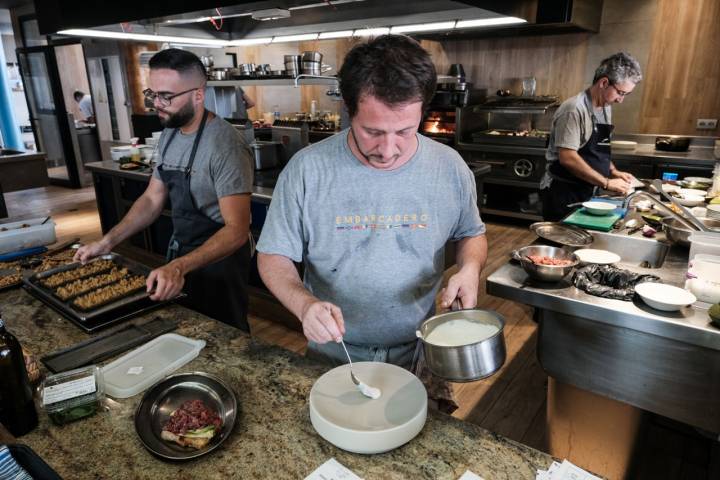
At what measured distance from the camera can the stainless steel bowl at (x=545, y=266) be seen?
1805 millimetres

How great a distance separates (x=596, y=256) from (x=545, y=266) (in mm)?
396

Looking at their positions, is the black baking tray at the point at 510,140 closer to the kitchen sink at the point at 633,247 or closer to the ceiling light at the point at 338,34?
the ceiling light at the point at 338,34

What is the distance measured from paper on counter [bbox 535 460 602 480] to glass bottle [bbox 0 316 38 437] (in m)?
1.20

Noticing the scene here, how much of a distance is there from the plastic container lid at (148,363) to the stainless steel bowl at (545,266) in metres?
1.23

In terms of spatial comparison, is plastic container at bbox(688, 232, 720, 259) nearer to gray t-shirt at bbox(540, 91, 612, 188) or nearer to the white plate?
the white plate

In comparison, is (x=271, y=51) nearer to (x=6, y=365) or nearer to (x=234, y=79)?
(x=234, y=79)

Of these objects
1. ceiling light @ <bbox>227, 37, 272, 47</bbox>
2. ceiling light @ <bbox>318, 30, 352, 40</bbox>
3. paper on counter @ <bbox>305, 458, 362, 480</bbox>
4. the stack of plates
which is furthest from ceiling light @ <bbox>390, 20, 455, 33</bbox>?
paper on counter @ <bbox>305, 458, 362, 480</bbox>

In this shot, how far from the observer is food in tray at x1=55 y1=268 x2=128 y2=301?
180 centimetres

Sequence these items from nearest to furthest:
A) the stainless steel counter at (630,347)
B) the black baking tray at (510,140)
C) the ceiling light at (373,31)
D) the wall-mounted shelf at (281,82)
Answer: the stainless steel counter at (630,347)
the wall-mounted shelf at (281,82)
the ceiling light at (373,31)
the black baking tray at (510,140)

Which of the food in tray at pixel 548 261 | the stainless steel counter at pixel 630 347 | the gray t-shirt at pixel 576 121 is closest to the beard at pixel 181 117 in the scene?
the stainless steel counter at pixel 630 347

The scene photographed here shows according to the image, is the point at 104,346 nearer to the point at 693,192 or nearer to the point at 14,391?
the point at 14,391

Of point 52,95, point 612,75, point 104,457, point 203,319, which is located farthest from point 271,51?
point 104,457

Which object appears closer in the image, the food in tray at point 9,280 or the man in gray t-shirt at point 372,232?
the man in gray t-shirt at point 372,232

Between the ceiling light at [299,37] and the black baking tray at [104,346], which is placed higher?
the ceiling light at [299,37]
